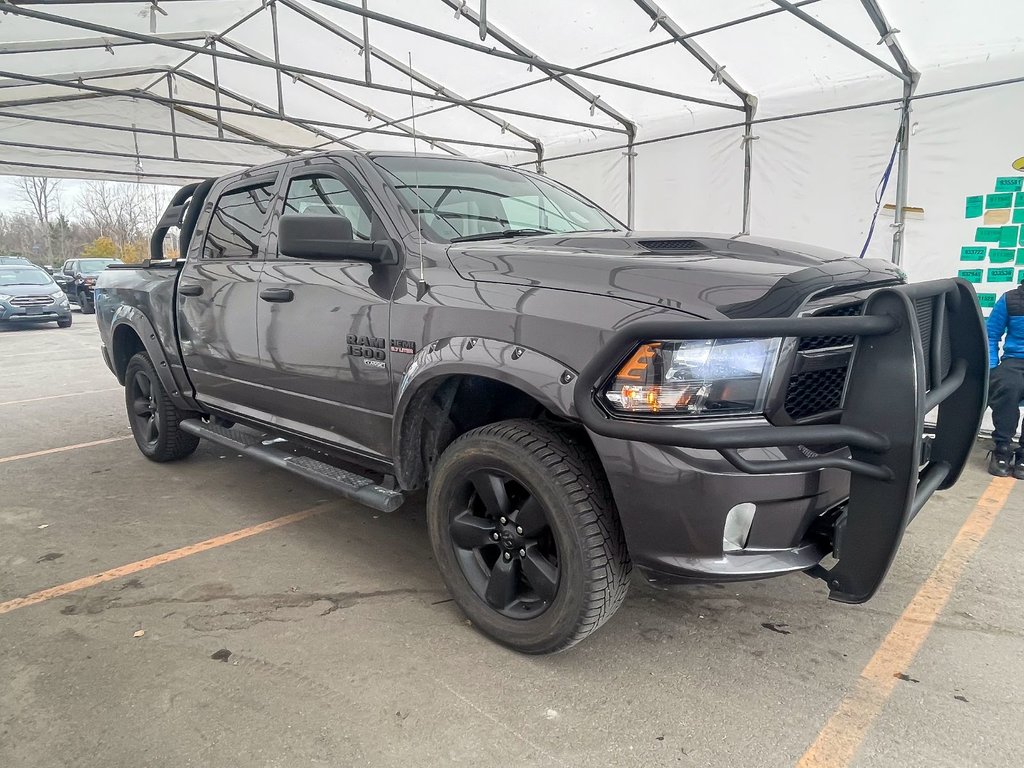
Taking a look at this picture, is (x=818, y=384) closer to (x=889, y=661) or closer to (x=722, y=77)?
(x=889, y=661)

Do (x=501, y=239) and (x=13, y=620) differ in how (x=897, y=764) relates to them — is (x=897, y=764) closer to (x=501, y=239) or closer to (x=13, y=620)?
(x=501, y=239)

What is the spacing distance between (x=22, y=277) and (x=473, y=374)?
1786cm

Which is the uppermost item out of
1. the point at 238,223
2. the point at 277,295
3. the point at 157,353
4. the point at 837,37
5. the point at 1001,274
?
the point at 837,37

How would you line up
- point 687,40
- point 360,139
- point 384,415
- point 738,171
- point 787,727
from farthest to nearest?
point 360,139 → point 738,171 → point 687,40 → point 384,415 → point 787,727

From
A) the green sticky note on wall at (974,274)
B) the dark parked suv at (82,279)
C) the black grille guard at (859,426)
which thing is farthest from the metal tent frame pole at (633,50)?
the dark parked suv at (82,279)

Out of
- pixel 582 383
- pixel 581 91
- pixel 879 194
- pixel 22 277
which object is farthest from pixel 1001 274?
pixel 22 277

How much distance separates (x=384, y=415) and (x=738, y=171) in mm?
6774

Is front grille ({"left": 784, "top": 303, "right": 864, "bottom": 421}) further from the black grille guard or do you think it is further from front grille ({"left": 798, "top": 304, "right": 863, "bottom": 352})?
the black grille guard

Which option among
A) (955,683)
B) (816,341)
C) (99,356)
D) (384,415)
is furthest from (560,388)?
(99,356)

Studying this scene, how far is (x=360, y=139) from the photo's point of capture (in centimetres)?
1338

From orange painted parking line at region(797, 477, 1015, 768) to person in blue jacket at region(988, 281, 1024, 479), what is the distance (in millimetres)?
1406

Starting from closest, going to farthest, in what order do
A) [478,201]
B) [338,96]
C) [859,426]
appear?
[859,426], [478,201], [338,96]

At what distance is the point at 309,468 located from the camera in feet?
10.6

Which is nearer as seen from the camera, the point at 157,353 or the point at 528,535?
the point at 528,535
